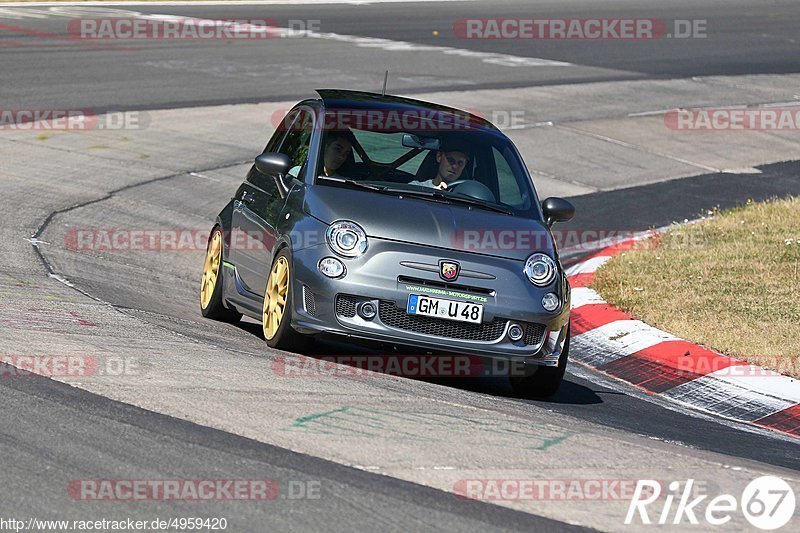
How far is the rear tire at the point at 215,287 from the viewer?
31.8ft

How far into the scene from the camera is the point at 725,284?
1152 cm

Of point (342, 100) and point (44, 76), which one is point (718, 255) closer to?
point (342, 100)

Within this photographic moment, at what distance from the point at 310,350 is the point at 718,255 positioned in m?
5.60

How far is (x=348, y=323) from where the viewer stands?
25.6ft

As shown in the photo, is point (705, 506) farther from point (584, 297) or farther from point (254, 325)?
point (584, 297)

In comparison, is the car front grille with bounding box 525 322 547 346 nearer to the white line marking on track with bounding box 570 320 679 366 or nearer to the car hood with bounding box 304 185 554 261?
the car hood with bounding box 304 185 554 261

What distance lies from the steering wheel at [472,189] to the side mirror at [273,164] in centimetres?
105

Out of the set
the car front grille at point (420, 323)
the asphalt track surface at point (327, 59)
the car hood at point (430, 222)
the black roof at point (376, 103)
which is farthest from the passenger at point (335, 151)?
the asphalt track surface at point (327, 59)

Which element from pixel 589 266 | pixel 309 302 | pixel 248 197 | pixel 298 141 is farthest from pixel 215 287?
pixel 589 266

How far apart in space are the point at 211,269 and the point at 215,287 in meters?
0.27

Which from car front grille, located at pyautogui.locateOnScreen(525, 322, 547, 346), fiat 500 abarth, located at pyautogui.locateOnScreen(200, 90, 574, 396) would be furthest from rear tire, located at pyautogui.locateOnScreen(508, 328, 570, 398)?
car front grille, located at pyautogui.locateOnScreen(525, 322, 547, 346)

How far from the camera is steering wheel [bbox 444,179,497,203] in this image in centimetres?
880

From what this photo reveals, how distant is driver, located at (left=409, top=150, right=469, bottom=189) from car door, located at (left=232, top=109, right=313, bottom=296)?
848 mm

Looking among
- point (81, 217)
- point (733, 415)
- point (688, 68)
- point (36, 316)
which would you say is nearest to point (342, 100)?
point (36, 316)
